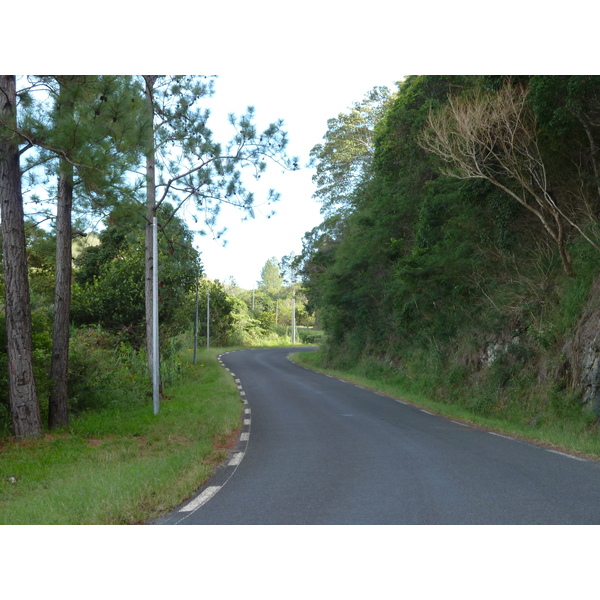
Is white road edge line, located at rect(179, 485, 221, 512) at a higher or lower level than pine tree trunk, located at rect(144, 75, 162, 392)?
lower

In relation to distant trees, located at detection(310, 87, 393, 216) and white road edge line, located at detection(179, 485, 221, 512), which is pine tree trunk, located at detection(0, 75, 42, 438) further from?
distant trees, located at detection(310, 87, 393, 216)

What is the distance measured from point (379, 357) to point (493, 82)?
15.2 m

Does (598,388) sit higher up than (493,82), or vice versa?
(493,82)

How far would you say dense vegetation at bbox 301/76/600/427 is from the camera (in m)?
11.8

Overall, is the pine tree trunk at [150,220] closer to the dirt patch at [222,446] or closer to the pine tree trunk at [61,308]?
the pine tree trunk at [61,308]

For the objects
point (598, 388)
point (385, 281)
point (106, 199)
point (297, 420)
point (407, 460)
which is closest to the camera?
point (407, 460)

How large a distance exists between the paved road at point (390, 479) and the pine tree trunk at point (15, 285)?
3773 millimetres

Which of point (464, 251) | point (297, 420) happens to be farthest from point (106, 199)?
point (464, 251)

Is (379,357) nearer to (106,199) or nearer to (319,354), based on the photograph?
(319,354)

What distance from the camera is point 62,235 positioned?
1083cm

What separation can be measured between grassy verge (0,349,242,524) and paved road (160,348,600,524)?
17.1 inches

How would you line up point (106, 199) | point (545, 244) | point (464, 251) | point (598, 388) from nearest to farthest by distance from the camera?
point (106, 199), point (598, 388), point (545, 244), point (464, 251)

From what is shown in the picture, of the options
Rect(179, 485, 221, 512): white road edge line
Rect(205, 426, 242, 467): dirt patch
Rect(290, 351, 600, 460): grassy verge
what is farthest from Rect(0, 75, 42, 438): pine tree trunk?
Rect(290, 351, 600, 460): grassy verge

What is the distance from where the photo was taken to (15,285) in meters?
9.27
